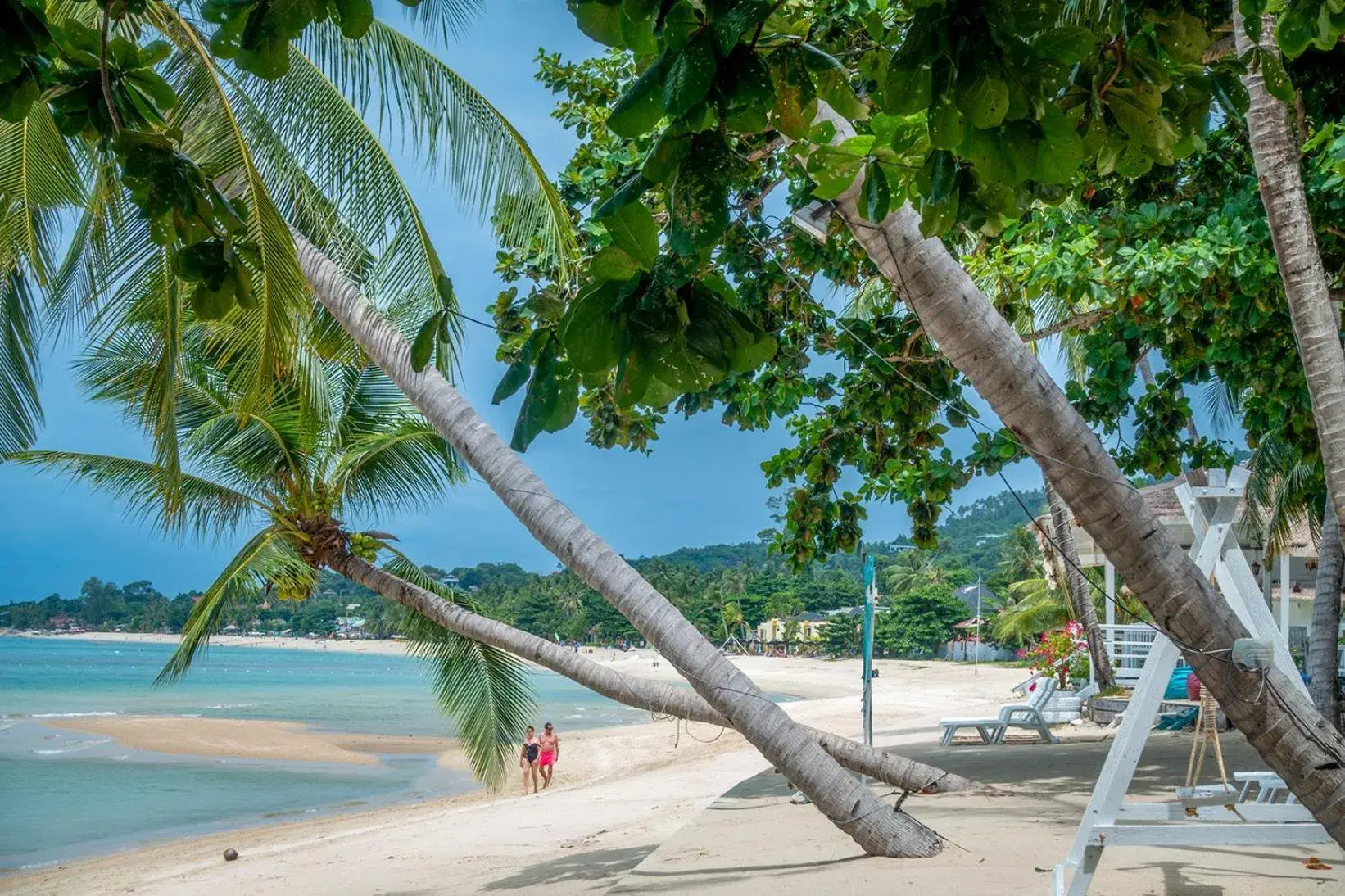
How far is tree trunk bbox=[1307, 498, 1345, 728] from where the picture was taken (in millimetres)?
10172

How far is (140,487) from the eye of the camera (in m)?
10.7

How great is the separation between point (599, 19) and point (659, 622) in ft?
14.5

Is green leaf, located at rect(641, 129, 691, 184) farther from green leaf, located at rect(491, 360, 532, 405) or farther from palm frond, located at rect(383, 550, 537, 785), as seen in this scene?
palm frond, located at rect(383, 550, 537, 785)

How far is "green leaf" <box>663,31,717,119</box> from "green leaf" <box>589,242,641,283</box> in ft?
0.56

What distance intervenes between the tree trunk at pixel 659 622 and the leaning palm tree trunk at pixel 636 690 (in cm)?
29

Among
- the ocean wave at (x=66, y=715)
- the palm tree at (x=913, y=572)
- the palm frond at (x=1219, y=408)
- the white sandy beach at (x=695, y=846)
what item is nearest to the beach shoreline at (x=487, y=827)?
the white sandy beach at (x=695, y=846)

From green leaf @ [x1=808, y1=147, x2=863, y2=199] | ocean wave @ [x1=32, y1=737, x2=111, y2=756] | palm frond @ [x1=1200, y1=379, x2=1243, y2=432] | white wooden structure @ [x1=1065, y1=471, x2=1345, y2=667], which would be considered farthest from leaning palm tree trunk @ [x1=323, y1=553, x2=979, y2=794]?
ocean wave @ [x1=32, y1=737, x2=111, y2=756]

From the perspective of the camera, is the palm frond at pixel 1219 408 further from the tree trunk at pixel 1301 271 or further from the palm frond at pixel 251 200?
the palm frond at pixel 251 200

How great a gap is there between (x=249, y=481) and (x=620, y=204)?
9873 mm

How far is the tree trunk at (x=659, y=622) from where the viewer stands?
5.29 m

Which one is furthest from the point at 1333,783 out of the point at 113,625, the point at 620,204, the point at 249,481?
the point at 113,625

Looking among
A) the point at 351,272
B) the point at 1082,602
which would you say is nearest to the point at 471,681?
the point at 351,272

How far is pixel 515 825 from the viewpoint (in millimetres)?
12977

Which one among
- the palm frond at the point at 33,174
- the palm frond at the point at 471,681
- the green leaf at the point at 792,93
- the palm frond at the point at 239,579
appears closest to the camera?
the green leaf at the point at 792,93
